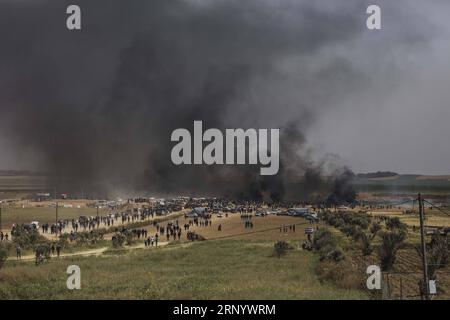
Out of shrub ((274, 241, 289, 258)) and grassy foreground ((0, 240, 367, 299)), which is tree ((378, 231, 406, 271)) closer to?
grassy foreground ((0, 240, 367, 299))

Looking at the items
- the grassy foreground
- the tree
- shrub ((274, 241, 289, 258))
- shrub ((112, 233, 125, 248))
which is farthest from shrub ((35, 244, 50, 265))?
the tree

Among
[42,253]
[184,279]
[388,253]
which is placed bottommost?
[42,253]

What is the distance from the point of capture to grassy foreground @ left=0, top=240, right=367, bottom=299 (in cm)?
2331

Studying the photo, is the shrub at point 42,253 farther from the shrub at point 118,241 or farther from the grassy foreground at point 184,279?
the shrub at point 118,241

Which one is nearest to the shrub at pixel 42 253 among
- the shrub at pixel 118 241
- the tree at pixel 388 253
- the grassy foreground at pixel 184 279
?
the grassy foreground at pixel 184 279

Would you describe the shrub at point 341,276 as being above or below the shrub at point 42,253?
above

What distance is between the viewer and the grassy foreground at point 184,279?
76.5ft

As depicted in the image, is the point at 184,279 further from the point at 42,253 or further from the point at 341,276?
the point at 42,253

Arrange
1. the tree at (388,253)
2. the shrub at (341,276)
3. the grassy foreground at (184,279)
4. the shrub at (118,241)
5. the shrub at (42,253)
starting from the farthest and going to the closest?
the shrub at (118,241) < the shrub at (42,253) < the tree at (388,253) < the shrub at (341,276) < the grassy foreground at (184,279)

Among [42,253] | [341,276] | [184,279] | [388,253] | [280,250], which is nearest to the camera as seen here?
[341,276]

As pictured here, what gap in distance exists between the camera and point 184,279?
92.8 ft

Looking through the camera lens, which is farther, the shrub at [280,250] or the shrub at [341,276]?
the shrub at [280,250]

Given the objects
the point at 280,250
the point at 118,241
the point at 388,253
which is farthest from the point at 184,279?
the point at 118,241

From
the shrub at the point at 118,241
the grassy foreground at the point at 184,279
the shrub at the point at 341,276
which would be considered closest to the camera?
the grassy foreground at the point at 184,279
